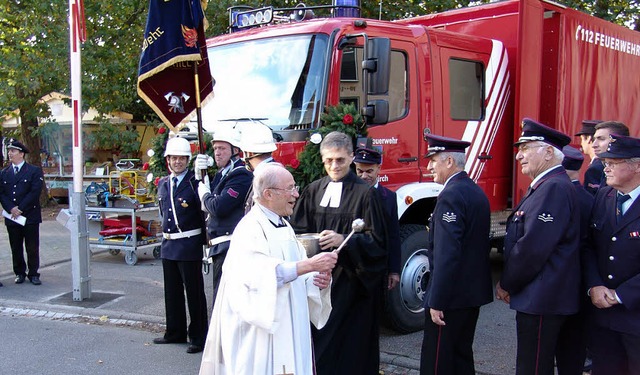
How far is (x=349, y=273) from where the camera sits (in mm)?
3922

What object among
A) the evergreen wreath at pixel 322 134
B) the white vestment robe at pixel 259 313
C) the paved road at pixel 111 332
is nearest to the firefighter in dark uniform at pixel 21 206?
the paved road at pixel 111 332

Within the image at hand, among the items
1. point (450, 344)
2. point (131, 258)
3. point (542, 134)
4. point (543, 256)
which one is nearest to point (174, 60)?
point (542, 134)

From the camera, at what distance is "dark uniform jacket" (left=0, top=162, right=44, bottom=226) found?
7906 mm

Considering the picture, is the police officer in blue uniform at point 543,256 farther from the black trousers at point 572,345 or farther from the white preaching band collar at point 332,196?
the white preaching band collar at point 332,196

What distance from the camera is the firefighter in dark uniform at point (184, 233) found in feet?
17.2

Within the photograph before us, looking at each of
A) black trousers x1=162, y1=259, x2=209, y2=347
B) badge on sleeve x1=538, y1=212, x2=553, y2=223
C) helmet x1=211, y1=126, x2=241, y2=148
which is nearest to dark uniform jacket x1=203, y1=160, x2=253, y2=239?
helmet x1=211, y1=126, x2=241, y2=148

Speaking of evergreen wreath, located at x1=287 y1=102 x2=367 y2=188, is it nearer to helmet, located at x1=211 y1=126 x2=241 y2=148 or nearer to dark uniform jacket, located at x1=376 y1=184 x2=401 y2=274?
helmet, located at x1=211 y1=126 x2=241 y2=148

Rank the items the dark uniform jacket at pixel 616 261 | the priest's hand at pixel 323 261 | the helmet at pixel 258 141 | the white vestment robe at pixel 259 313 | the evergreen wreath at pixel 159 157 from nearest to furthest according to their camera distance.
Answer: the white vestment robe at pixel 259 313, the priest's hand at pixel 323 261, the dark uniform jacket at pixel 616 261, the helmet at pixel 258 141, the evergreen wreath at pixel 159 157

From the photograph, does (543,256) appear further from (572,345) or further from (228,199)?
(228,199)

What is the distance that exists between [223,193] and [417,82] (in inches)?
93.4

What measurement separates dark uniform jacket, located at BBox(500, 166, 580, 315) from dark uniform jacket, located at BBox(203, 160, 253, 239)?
7.29ft

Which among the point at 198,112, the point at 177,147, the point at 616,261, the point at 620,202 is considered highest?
the point at 198,112

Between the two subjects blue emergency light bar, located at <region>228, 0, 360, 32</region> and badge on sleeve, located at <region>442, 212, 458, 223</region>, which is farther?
blue emergency light bar, located at <region>228, 0, 360, 32</region>

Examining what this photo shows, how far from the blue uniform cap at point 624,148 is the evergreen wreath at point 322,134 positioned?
86.9 inches
